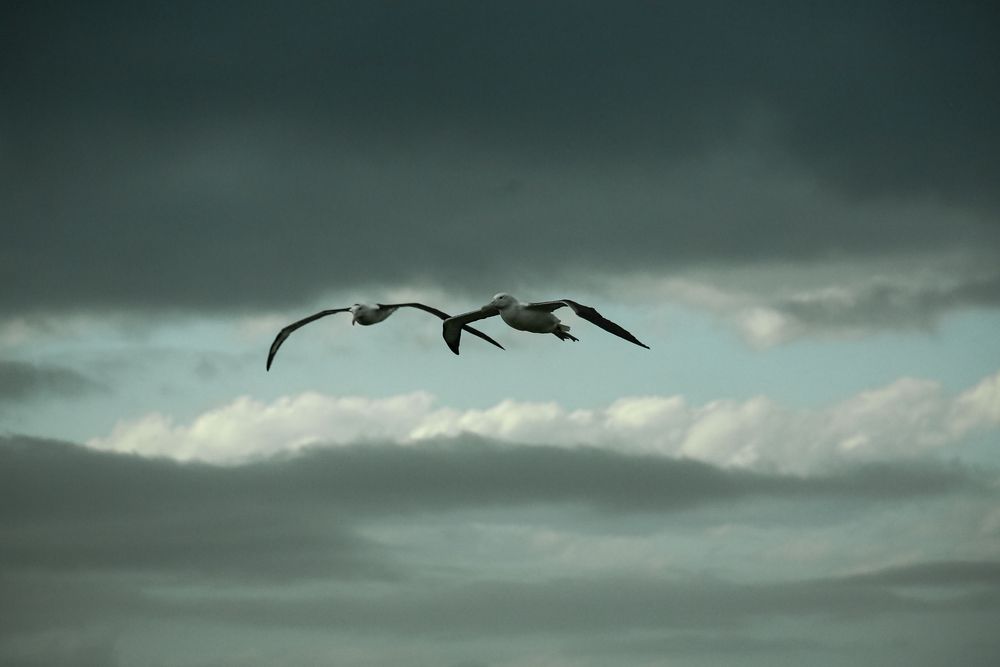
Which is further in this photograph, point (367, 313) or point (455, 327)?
point (455, 327)

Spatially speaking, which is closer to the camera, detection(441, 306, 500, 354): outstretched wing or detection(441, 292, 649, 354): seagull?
detection(441, 292, 649, 354): seagull

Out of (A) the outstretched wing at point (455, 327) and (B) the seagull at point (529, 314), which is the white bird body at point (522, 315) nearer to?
(B) the seagull at point (529, 314)

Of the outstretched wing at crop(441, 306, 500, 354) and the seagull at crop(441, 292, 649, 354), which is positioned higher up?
the outstretched wing at crop(441, 306, 500, 354)

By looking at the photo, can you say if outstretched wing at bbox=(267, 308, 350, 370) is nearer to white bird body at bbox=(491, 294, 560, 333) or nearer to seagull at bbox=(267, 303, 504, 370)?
seagull at bbox=(267, 303, 504, 370)

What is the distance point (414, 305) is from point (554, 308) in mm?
8771

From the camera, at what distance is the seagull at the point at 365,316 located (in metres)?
70.9

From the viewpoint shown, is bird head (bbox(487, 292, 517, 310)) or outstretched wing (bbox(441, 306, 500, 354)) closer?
bird head (bbox(487, 292, 517, 310))

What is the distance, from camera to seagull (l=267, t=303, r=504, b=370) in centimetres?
7094

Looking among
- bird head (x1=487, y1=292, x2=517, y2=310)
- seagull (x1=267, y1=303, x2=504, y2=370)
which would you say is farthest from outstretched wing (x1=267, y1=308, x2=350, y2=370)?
bird head (x1=487, y1=292, x2=517, y2=310)

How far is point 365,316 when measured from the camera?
70.9 metres

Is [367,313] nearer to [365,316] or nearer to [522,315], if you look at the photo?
[365,316]

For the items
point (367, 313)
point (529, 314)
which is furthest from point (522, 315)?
point (367, 313)

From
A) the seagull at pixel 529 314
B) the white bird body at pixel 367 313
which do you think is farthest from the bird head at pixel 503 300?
the white bird body at pixel 367 313

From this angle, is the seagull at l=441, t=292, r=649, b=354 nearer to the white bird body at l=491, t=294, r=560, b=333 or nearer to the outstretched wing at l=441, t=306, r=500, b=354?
the white bird body at l=491, t=294, r=560, b=333
